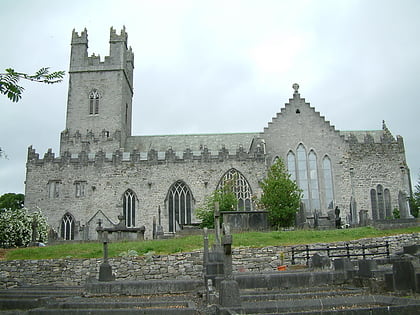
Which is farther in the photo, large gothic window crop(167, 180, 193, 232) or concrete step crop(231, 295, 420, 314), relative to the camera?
large gothic window crop(167, 180, 193, 232)

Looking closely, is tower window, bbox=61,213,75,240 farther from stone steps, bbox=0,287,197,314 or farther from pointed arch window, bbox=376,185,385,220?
pointed arch window, bbox=376,185,385,220

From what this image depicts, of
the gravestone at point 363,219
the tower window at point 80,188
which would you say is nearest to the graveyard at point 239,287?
the gravestone at point 363,219

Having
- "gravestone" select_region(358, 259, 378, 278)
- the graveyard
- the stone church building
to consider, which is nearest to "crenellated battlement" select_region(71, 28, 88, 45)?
the stone church building

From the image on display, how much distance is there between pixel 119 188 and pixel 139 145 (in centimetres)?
921

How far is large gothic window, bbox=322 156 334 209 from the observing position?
39906mm

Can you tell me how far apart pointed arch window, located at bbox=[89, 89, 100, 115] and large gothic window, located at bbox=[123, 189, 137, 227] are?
42.0ft

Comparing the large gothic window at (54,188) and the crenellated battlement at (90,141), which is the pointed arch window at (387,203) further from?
the large gothic window at (54,188)

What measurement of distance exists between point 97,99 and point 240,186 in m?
19.4

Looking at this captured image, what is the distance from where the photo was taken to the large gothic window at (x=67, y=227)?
37.9 m

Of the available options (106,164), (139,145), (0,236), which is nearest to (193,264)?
(0,236)

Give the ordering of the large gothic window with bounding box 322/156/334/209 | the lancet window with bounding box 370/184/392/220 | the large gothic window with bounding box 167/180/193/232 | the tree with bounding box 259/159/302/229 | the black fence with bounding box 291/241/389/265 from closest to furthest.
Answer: the black fence with bounding box 291/241/389/265 < the tree with bounding box 259/159/302/229 < the large gothic window with bounding box 167/180/193/232 < the lancet window with bounding box 370/184/392/220 < the large gothic window with bounding box 322/156/334/209

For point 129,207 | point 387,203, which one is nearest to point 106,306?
point 129,207

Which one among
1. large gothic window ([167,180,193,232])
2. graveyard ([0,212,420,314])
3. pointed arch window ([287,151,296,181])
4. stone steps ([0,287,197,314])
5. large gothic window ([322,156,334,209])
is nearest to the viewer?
graveyard ([0,212,420,314])

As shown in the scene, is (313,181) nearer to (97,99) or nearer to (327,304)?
(97,99)
